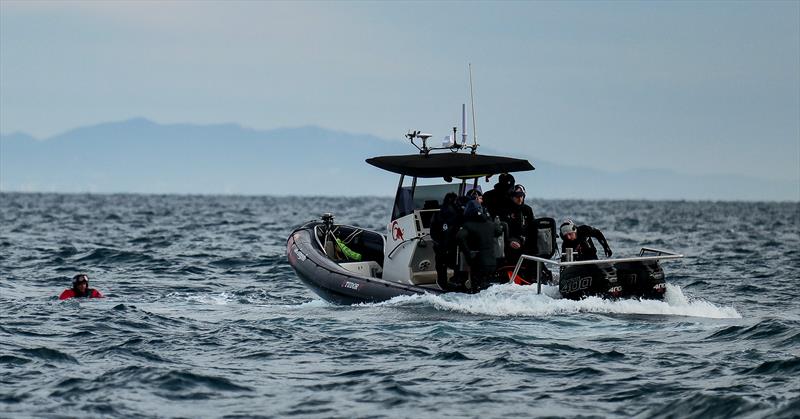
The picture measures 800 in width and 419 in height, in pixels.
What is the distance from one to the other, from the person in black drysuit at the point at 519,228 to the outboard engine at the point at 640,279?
1954 millimetres

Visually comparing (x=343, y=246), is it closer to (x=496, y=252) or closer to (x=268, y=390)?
(x=496, y=252)

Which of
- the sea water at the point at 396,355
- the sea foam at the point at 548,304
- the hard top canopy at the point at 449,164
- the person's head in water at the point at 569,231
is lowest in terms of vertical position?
the sea water at the point at 396,355

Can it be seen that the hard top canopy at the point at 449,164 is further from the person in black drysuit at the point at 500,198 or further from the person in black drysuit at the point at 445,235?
the person in black drysuit at the point at 445,235

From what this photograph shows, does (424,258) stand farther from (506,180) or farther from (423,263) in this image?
(506,180)

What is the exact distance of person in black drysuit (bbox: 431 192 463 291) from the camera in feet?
54.7

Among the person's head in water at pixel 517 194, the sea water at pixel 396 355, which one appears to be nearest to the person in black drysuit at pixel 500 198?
the person's head in water at pixel 517 194

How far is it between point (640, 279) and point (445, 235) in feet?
9.71

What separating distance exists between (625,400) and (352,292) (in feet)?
25.3

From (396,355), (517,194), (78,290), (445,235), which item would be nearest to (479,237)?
(445,235)

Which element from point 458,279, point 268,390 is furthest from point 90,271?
point 268,390

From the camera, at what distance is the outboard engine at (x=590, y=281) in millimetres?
15539

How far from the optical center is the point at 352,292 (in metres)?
17.7

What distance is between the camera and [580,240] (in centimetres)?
1636

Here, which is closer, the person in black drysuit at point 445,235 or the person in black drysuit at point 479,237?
the person in black drysuit at point 479,237
